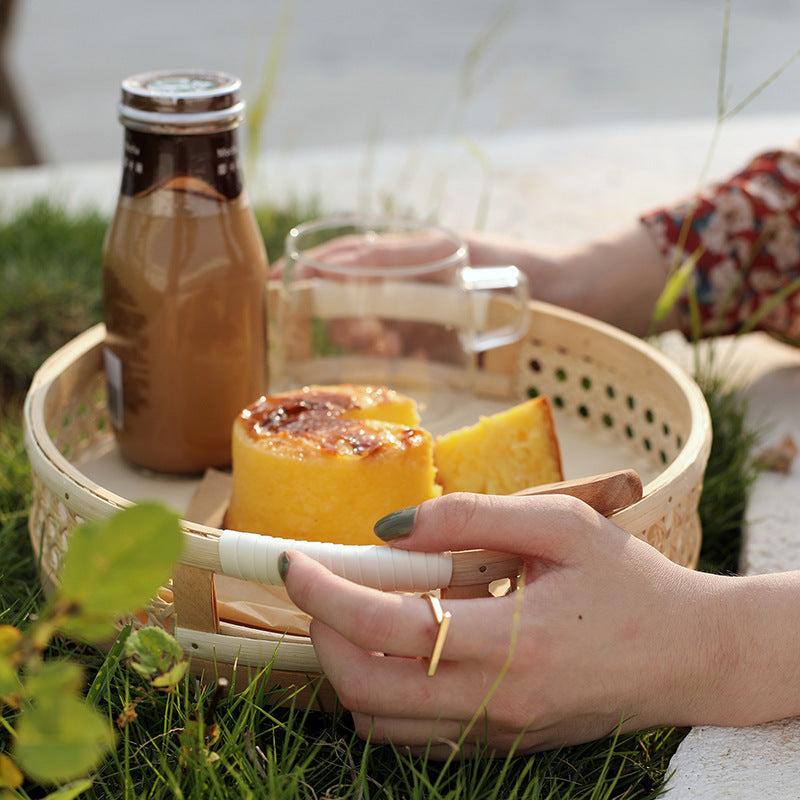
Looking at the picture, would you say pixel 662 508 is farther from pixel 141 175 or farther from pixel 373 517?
pixel 141 175

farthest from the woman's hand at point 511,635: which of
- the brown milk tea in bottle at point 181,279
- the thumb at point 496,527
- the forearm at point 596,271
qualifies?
the forearm at point 596,271

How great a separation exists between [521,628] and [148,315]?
0.46 meters

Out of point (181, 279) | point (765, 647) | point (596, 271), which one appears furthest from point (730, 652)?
A: point (596, 271)

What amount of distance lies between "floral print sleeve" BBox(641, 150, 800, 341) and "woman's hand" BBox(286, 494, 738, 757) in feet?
2.58

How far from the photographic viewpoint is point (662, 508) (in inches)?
29.5

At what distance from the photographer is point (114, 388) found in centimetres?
94

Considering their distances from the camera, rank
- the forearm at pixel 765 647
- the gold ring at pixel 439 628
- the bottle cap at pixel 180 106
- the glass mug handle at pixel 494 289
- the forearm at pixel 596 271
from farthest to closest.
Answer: the forearm at pixel 596 271 < the glass mug handle at pixel 494 289 < the bottle cap at pixel 180 106 < the forearm at pixel 765 647 < the gold ring at pixel 439 628

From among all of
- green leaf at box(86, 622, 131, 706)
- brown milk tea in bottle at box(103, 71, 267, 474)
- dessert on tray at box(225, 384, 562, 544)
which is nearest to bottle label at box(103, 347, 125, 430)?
brown milk tea in bottle at box(103, 71, 267, 474)

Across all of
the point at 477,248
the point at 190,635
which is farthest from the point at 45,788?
the point at 477,248

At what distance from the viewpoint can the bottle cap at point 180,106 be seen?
81 centimetres

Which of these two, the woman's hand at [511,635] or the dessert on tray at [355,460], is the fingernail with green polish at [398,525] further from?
the dessert on tray at [355,460]

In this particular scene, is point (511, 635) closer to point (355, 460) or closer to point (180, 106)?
point (355, 460)

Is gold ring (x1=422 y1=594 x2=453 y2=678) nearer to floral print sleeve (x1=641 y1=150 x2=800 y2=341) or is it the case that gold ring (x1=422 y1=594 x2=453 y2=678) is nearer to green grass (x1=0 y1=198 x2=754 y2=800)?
green grass (x1=0 y1=198 x2=754 y2=800)

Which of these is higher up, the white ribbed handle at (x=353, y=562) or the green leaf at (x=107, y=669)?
the white ribbed handle at (x=353, y=562)
